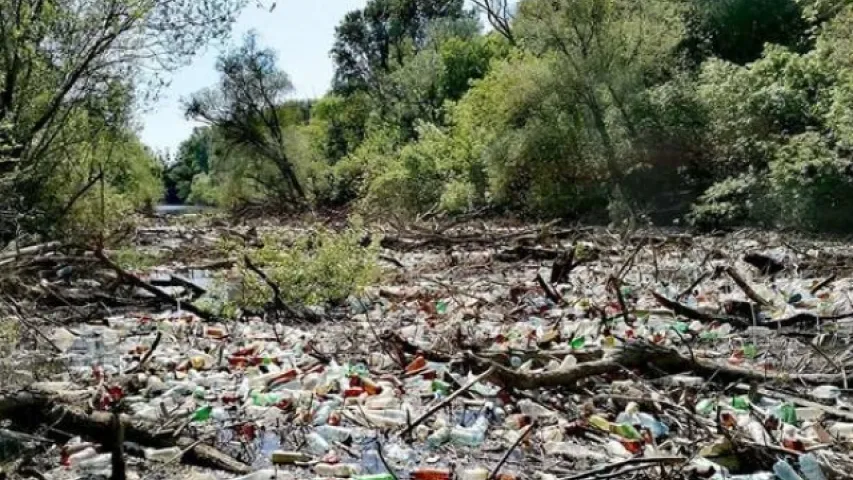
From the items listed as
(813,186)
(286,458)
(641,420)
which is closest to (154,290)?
(286,458)

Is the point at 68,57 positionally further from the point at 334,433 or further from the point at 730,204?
the point at 730,204

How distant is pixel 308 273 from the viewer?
8.49m

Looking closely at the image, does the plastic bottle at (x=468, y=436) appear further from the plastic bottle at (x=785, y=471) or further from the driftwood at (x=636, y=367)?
the plastic bottle at (x=785, y=471)

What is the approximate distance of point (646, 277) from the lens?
9.40 m

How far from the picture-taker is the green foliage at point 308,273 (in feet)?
27.6

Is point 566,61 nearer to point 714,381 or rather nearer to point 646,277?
point 646,277

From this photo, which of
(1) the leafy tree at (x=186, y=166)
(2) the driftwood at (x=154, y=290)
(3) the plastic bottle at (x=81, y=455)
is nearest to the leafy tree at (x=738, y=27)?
(2) the driftwood at (x=154, y=290)

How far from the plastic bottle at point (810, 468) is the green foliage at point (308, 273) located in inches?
237

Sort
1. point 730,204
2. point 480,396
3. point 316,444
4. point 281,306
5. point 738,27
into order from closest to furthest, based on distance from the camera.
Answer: point 316,444 < point 480,396 < point 281,306 < point 730,204 < point 738,27

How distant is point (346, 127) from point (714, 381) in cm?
4086

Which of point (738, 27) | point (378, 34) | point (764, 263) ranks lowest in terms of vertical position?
point (764, 263)

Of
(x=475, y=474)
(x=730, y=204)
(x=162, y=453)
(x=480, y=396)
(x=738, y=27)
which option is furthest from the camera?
(x=738, y=27)

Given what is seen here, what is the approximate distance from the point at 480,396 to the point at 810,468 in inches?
71.8

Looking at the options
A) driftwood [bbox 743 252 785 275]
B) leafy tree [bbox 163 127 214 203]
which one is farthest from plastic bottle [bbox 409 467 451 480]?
leafy tree [bbox 163 127 214 203]
